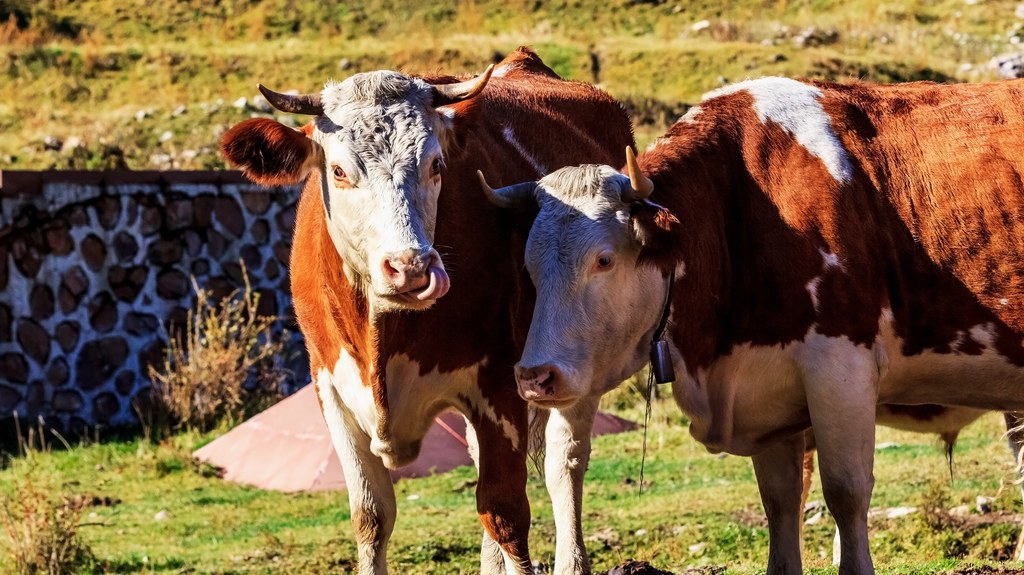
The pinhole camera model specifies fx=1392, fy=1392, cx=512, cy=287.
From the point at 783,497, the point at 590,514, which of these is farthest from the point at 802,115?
the point at 590,514

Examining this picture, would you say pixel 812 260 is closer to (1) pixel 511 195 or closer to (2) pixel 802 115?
(2) pixel 802 115

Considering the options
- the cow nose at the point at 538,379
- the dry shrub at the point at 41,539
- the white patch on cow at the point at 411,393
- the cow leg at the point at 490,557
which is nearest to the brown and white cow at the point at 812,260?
the cow nose at the point at 538,379

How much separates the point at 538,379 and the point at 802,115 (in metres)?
1.99

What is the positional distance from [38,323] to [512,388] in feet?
30.3

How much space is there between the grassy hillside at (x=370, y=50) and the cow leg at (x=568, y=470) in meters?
11.1

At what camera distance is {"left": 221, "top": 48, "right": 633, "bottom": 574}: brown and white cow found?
19.0 ft

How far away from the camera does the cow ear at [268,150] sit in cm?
600

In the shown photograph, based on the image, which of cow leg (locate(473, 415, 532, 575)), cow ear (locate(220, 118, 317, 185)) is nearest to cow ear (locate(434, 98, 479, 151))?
cow ear (locate(220, 118, 317, 185))

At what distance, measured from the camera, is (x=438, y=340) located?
247 inches

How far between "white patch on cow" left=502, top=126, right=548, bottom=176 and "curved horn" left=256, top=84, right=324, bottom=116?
137 centimetres

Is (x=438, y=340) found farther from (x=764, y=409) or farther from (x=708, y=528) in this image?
(x=708, y=528)

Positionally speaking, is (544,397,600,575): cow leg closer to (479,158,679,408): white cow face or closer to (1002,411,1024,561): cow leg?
(479,158,679,408): white cow face

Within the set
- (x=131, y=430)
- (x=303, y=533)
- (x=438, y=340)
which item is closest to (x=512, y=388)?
(x=438, y=340)

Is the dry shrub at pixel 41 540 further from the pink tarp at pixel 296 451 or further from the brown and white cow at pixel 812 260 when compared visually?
the brown and white cow at pixel 812 260
